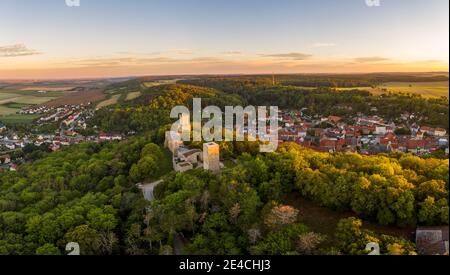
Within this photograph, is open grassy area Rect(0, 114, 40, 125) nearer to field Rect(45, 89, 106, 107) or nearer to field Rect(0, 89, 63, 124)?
field Rect(0, 89, 63, 124)

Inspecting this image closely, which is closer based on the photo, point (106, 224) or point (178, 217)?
point (178, 217)

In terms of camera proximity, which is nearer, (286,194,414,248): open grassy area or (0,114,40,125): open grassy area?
(286,194,414,248): open grassy area

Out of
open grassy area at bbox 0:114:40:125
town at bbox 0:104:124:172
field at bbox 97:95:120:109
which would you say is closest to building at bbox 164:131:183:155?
town at bbox 0:104:124:172

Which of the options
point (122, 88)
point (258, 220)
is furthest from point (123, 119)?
point (258, 220)

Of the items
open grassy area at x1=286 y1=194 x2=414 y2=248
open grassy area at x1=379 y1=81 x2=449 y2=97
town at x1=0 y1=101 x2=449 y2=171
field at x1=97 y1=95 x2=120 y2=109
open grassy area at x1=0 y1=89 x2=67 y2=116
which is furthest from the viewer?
field at x1=97 y1=95 x2=120 y2=109

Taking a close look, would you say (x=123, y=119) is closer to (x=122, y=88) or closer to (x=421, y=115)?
(x=122, y=88)

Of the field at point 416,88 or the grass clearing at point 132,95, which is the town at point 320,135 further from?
the grass clearing at point 132,95
